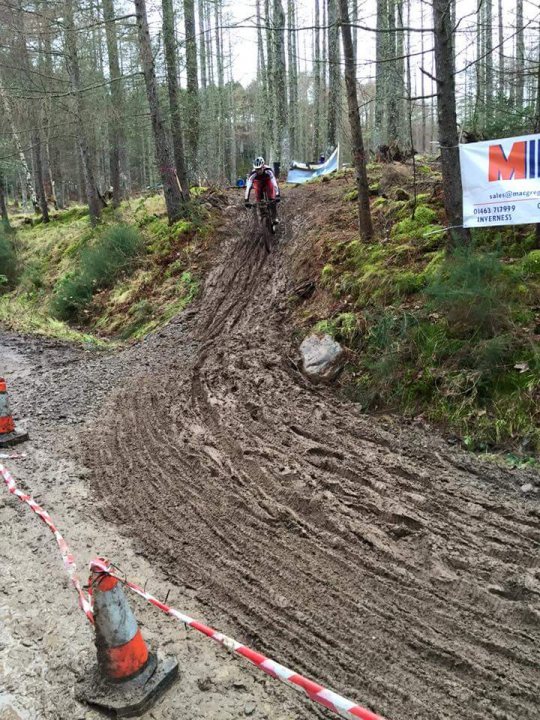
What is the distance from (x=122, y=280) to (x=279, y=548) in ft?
37.1

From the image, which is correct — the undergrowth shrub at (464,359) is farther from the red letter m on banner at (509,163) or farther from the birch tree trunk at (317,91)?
the birch tree trunk at (317,91)

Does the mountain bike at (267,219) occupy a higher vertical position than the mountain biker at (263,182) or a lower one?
lower

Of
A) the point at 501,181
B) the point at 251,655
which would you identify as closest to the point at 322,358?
the point at 501,181

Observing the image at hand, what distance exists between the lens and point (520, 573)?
3.71m

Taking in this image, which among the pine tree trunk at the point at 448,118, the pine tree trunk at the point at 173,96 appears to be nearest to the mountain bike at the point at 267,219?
the pine tree trunk at the point at 173,96

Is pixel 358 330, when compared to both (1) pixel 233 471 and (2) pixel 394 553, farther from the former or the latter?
(2) pixel 394 553

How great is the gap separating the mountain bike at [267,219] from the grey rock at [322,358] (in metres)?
5.24

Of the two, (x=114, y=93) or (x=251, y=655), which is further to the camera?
(x=114, y=93)

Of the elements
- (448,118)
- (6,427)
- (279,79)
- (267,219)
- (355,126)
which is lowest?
(6,427)

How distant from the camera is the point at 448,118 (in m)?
7.09

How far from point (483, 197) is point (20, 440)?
21.7 feet

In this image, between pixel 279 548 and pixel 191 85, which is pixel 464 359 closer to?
pixel 279 548

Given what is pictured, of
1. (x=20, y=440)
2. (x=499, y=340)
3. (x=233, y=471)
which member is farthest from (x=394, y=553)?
(x=20, y=440)

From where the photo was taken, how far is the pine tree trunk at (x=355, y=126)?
878 cm
